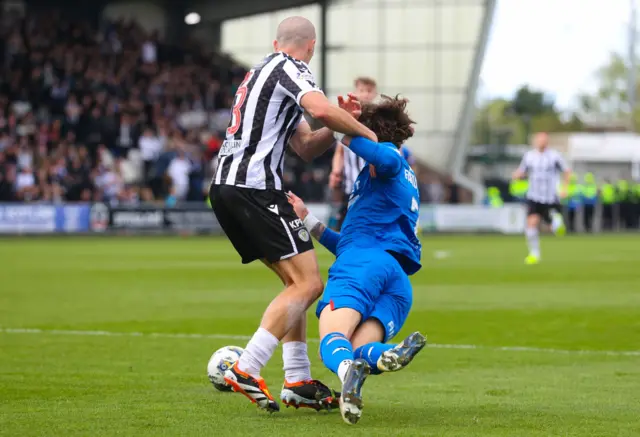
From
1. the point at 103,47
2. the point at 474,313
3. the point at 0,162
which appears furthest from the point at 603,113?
the point at 474,313

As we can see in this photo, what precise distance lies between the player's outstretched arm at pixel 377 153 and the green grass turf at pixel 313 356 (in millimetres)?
1301

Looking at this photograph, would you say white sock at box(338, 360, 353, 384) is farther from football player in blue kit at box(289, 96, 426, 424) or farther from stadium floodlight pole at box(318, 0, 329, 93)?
→ stadium floodlight pole at box(318, 0, 329, 93)

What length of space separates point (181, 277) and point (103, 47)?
2529 centimetres

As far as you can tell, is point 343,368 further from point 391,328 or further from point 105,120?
point 105,120

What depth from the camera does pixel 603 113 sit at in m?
113

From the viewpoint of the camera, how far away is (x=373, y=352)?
6387 millimetres

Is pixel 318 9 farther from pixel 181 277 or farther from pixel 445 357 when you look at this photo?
pixel 445 357

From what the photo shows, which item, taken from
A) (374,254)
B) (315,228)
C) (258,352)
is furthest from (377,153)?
(258,352)

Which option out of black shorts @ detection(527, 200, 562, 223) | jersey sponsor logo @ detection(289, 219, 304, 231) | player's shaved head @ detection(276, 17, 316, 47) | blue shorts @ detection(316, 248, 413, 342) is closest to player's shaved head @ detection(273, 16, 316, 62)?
player's shaved head @ detection(276, 17, 316, 47)

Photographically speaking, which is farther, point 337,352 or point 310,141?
point 310,141

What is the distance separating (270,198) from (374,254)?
2.06 feet

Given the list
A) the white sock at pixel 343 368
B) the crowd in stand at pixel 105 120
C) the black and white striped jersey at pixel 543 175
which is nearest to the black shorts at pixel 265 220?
the white sock at pixel 343 368

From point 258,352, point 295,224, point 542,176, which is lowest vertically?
point 542,176

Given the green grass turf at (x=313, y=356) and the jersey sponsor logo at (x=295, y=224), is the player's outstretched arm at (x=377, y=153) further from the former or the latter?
the green grass turf at (x=313, y=356)
